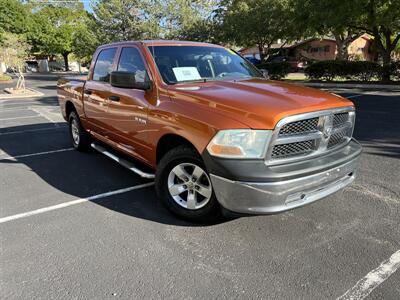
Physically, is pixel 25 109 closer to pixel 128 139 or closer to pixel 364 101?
pixel 128 139

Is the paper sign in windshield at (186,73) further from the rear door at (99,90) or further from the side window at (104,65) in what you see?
the side window at (104,65)

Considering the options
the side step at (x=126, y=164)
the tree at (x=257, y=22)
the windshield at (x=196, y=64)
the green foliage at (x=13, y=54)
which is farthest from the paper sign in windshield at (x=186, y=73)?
the tree at (x=257, y=22)

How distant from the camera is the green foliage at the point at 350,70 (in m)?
19.7

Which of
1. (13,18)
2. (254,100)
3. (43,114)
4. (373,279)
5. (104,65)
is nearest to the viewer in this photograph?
(373,279)

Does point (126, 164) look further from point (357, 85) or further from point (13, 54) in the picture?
point (13, 54)

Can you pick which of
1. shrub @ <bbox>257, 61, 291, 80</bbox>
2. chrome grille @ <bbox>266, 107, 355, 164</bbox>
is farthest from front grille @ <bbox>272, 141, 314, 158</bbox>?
shrub @ <bbox>257, 61, 291, 80</bbox>

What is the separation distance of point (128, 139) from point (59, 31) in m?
64.6

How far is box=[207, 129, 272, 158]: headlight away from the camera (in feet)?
10.1

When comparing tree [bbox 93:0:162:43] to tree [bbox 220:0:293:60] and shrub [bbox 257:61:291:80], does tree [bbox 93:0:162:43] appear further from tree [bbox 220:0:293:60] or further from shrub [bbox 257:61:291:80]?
shrub [bbox 257:61:291:80]

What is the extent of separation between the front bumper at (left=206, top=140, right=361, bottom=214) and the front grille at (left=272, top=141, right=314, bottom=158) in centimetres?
12

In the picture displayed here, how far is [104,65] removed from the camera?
221 inches

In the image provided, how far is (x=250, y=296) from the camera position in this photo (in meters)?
2.72

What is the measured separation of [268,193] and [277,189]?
0.27 ft

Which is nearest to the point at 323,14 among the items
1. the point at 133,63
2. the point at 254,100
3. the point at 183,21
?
the point at 183,21
